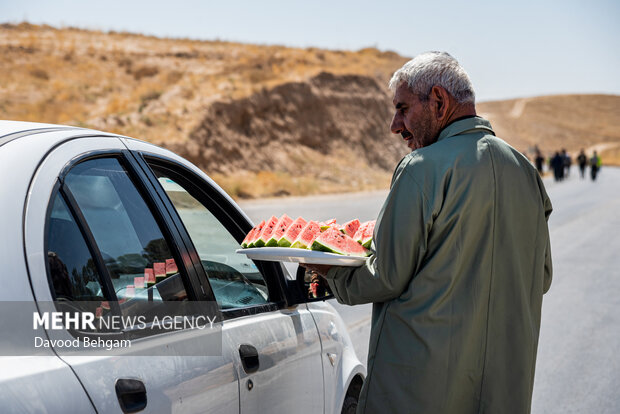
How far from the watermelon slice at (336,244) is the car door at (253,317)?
44cm

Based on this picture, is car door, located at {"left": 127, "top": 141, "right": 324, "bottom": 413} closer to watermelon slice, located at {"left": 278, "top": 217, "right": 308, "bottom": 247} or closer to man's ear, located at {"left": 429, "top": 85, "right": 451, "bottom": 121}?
watermelon slice, located at {"left": 278, "top": 217, "right": 308, "bottom": 247}

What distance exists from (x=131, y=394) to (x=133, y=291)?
1.89ft

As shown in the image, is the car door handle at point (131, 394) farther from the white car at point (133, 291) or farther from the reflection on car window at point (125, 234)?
the reflection on car window at point (125, 234)

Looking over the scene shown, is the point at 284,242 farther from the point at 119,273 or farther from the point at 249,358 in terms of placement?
the point at 119,273

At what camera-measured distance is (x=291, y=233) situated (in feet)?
9.76

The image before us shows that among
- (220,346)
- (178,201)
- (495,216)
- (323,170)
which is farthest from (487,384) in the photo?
(323,170)

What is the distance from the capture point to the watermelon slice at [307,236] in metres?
2.85

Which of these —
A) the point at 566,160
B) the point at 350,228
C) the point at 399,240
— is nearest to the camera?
the point at 399,240

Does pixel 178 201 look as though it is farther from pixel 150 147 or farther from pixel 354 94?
pixel 354 94

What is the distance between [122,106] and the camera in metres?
40.0

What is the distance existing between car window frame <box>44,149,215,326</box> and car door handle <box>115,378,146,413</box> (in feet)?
0.90

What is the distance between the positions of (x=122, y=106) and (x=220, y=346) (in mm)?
39225

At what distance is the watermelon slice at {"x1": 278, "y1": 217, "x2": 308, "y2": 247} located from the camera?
9.41 feet

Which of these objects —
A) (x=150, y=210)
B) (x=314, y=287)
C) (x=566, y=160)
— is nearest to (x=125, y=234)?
(x=150, y=210)
